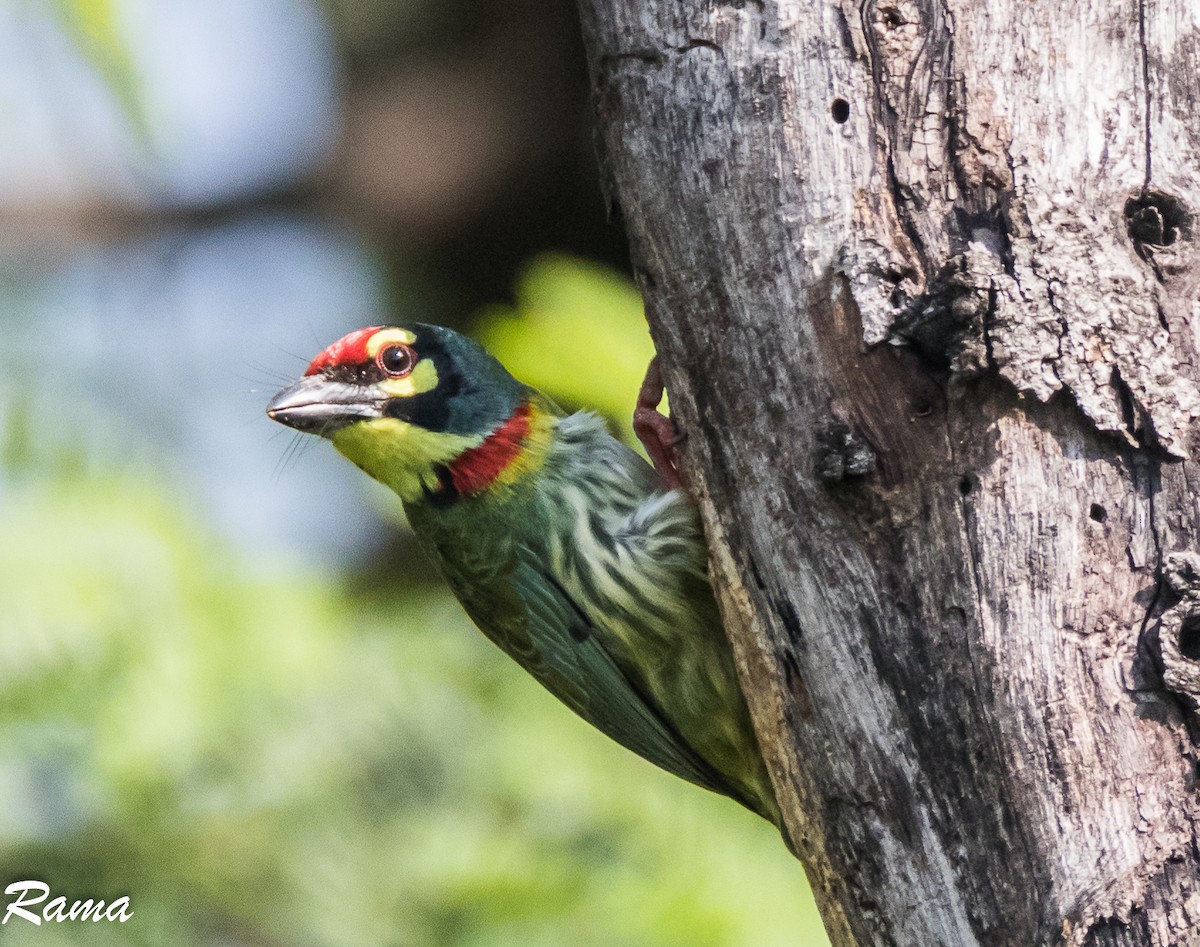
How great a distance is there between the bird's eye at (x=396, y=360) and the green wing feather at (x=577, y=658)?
58 cm

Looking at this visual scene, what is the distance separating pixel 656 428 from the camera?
3.21 m

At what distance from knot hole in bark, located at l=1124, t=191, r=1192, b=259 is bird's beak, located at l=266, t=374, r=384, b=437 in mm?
2116

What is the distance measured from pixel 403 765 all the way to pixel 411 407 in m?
1.55

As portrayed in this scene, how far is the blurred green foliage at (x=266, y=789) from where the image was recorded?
12.5 feet

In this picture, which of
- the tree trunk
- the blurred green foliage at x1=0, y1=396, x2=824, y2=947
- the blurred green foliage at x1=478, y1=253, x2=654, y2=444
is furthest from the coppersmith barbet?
the tree trunk

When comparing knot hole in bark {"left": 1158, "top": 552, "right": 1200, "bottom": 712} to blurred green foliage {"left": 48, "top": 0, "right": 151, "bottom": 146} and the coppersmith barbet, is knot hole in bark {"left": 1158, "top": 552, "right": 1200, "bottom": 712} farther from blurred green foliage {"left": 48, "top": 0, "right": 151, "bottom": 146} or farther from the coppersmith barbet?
blurred green foliage {"left": 48, "top": 0, "right": 151, "bottom": 146}

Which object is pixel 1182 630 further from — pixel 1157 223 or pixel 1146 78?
pixel 1146 78

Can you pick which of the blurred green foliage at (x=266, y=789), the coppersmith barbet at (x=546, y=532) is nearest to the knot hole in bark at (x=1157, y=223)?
the coppersmith barbet at (x=546, y=532)

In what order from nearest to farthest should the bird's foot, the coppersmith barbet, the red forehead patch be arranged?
1. the bird's foot
2. the coppersmith barbet
3. the red forehead patch

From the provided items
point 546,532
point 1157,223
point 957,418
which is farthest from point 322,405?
point 1157,223

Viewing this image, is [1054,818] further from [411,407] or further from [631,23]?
[411,407]

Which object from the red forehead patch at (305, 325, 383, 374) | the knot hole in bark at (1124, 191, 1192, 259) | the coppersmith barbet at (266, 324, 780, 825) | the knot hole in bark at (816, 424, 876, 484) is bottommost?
the coppersmith barbet at (266, 324, 780, 825)

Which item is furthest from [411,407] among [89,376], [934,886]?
[89,376]

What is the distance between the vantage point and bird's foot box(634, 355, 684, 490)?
320 cm
